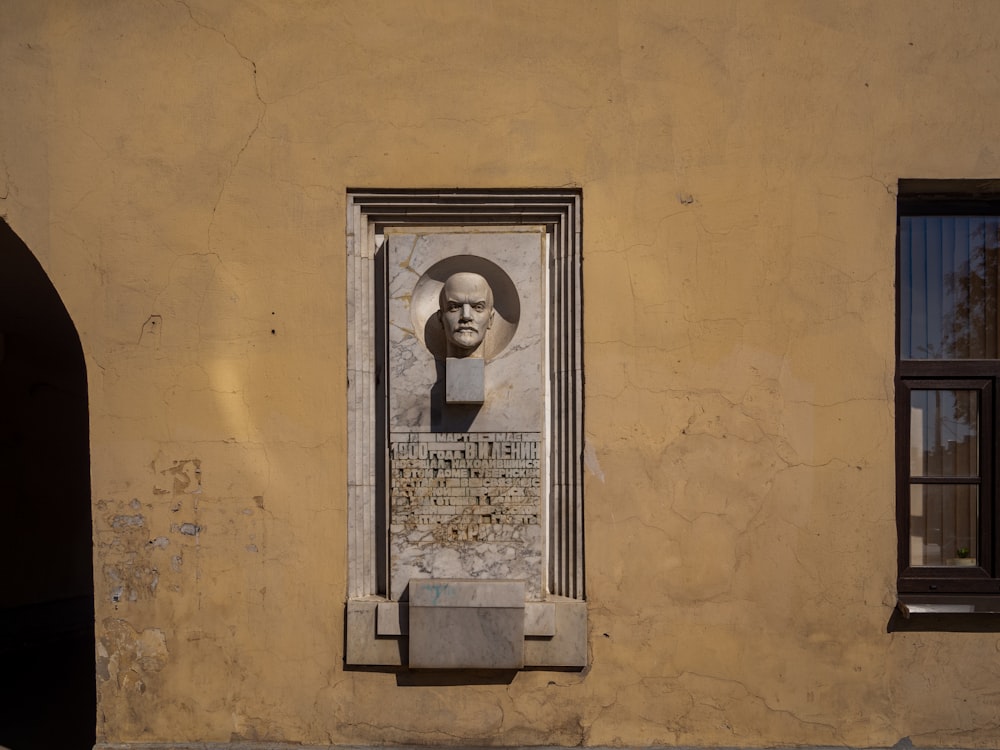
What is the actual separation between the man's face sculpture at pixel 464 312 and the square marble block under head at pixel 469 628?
123cm

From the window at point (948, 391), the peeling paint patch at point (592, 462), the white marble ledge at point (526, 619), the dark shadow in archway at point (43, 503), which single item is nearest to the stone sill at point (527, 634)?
the white marble ledge at point (526, 619)

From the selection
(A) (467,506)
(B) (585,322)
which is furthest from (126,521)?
(B) (585,322)

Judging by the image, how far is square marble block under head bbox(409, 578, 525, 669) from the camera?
3.40 metres

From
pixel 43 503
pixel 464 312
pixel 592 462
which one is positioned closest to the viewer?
pixel 464 312

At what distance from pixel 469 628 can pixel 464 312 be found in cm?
159

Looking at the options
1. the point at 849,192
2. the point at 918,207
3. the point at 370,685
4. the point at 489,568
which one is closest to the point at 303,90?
the point at 489,568

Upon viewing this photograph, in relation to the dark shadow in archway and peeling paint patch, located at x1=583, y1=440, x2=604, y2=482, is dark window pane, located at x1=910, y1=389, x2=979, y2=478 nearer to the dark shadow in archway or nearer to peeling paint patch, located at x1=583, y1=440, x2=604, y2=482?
peeling paint patch, located at x1=583, y1=440, x2=604, y2=482

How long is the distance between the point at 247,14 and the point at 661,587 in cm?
365

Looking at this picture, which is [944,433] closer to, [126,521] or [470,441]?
[470,441]

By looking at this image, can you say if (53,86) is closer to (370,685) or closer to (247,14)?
(247,14)

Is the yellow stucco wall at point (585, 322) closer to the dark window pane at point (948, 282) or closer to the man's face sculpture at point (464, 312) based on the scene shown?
the dark window pane at point (948, 282)

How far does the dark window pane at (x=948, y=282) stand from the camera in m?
3.75

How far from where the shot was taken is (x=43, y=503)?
7031 mm

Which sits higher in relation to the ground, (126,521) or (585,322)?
(585,322)
